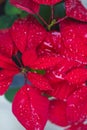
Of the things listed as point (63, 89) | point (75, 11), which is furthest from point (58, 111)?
point (75, 11)

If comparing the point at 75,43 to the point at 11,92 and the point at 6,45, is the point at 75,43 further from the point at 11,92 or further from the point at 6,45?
the point at 11,92

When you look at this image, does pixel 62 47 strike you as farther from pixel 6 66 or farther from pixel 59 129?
pixel 59 129

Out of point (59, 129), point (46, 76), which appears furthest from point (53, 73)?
point (59, 129)

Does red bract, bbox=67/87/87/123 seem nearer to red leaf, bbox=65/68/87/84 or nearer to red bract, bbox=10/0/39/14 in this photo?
red leaf, bbox=65/68/87/84

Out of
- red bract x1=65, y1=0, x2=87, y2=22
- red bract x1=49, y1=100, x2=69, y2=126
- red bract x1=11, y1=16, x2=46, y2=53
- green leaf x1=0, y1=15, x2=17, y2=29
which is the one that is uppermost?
red bract x1=65, y1=0, x2=87, y2=22

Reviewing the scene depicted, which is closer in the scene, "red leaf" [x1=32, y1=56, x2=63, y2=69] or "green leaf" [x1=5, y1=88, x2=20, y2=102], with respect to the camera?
"red leaf" [x1=32, y1=56, x2=63, y2=69]

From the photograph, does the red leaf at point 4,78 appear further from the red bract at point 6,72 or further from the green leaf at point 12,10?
the green leaf at point 12,10

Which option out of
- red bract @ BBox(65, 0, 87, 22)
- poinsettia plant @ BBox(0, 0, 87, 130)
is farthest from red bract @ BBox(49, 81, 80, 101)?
red bract @ BBox(65, 0, 87, 22)

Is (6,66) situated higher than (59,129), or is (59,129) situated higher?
(6,66)
